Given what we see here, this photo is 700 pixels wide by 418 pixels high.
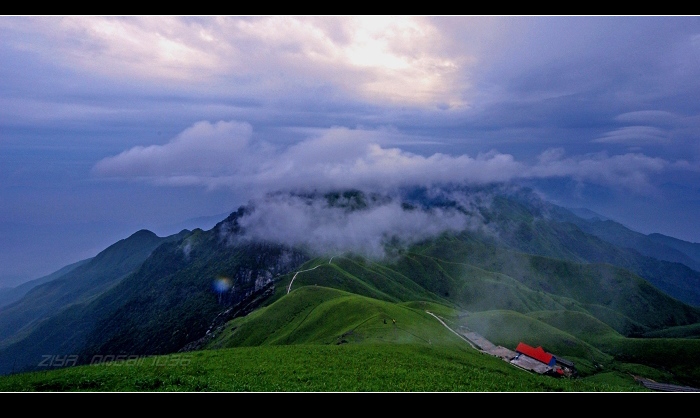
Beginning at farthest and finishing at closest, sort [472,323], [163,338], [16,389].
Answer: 1. [163,338]
2. [472,323]
3. [16,389]

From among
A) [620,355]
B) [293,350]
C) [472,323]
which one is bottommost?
[620,355]

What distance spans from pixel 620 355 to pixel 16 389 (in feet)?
418

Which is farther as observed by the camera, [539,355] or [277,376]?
[539,355]

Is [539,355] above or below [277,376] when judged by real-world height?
below

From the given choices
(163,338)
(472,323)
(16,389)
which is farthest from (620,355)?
(163,338)

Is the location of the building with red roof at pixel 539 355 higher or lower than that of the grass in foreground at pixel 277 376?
lower

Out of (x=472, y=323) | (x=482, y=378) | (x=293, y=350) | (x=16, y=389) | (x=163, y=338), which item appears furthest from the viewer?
(x=163, y=338)

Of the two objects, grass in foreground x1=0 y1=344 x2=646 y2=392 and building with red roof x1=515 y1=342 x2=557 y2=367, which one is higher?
grass in foreground x1=0 y1=344 x2=646 y2=392

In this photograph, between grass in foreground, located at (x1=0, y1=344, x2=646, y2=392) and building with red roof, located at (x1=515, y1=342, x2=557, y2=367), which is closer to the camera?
grass in foreground, located at (x1=0, y1=344, x2=646, y2=392)

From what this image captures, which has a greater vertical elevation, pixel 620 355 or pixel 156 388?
pixel 156 388

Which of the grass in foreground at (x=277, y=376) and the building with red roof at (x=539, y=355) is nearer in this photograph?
the grass in foreground at (x=277, y=376)
